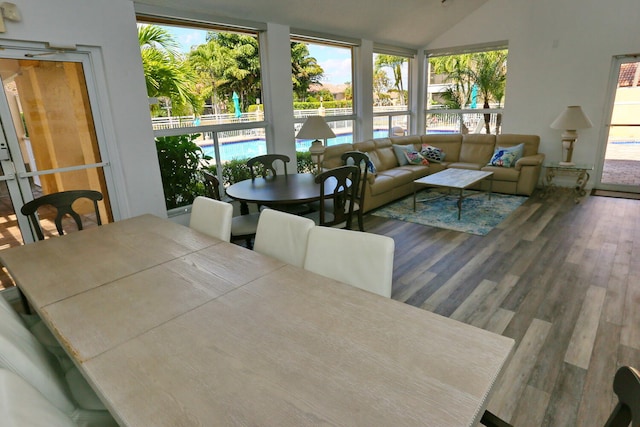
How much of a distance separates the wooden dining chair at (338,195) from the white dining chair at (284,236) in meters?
1.20

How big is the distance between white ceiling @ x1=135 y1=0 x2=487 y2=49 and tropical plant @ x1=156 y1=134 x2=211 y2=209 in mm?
1351

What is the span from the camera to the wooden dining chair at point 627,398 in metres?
0.71

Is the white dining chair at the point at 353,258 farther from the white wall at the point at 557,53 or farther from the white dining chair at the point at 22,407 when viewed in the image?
the white wall at the point at 557,53

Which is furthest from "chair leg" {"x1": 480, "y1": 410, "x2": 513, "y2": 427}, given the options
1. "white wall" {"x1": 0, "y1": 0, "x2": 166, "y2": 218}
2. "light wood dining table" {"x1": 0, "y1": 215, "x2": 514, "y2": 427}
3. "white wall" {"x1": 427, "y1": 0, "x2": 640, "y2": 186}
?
"white wall" {"x1": 427, "y1": 0, "x2": 640, "y2": 186}

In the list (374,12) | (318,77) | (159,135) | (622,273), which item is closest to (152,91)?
(159,135)

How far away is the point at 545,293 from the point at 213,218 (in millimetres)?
2486

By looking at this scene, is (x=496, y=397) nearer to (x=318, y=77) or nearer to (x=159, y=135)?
(x=159, y=135)

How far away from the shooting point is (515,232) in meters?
4.08

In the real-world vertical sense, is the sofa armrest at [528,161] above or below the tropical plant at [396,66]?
below

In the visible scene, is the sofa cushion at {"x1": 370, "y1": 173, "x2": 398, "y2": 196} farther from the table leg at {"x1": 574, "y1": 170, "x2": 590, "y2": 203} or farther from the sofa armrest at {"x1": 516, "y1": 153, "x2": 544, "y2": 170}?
the table leg at {"x1": 574, "y1": 170, "x2": 590, "y2": 203}

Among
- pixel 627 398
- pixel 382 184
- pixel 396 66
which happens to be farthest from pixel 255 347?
pixel 396 66

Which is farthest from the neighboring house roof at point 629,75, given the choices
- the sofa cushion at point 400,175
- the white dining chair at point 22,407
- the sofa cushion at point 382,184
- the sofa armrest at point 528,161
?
the white dining chair at point 22,407

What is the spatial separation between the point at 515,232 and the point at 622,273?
1.13 metres

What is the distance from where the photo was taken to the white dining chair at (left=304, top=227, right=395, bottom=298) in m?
1.50
